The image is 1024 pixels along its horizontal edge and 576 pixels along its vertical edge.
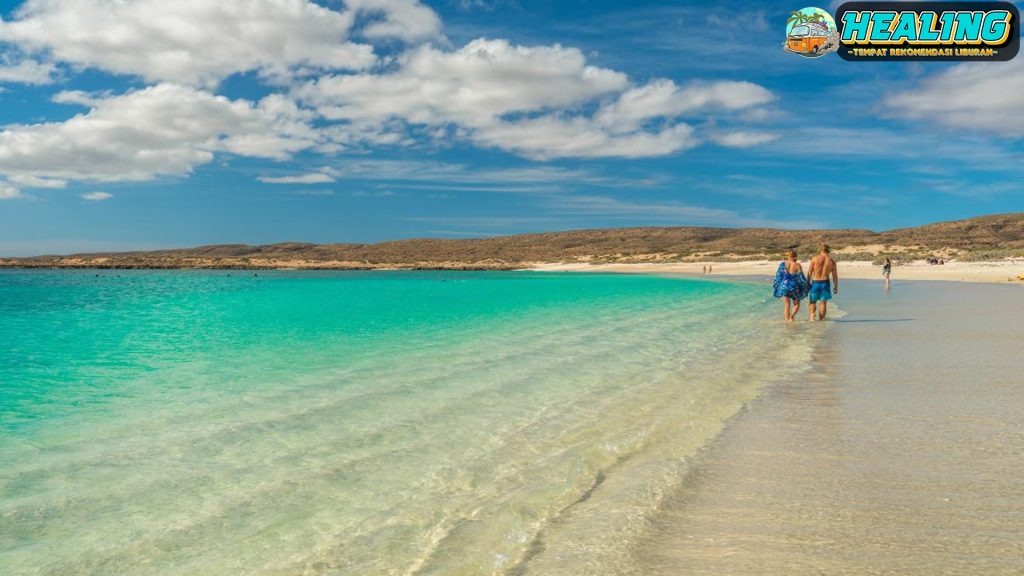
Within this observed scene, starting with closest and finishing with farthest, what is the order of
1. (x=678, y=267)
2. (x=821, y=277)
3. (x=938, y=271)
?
(x=821, y=277) < (x=938, y=271) < (x=678, y=267)

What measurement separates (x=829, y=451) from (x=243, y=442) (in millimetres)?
5394

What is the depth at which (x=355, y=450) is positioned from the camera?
20.9 ft

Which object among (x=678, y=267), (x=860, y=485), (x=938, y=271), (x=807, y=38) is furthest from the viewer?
(x=678, y=267)

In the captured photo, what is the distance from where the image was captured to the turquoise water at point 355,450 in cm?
412

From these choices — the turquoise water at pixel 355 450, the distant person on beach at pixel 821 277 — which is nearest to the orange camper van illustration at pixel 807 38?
the distant person on beach at pixel 821 277

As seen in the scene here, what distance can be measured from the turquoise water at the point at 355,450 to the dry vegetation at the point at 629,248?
84.2m

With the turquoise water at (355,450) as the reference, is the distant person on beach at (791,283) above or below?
above

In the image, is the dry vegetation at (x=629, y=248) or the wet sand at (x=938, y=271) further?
the dry vegetation at (x=629, y=248)

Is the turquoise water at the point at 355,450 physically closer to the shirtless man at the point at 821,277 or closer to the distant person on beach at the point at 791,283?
the distant person on beach at the point at 791,283

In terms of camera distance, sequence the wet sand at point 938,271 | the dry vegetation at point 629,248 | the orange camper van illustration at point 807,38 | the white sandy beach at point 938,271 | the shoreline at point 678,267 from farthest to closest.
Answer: the dry vegetation at point 629,248, the shoreline at point 678,267, the white sandy beach at point 938,271, the wet sand at point 938,271, the orange camper van illustration at point 807,38

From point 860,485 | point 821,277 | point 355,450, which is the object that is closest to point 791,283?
point 821,277

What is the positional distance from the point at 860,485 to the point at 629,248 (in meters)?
154

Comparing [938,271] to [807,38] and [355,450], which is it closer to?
[807,38]

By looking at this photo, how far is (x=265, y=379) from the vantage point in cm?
1066
